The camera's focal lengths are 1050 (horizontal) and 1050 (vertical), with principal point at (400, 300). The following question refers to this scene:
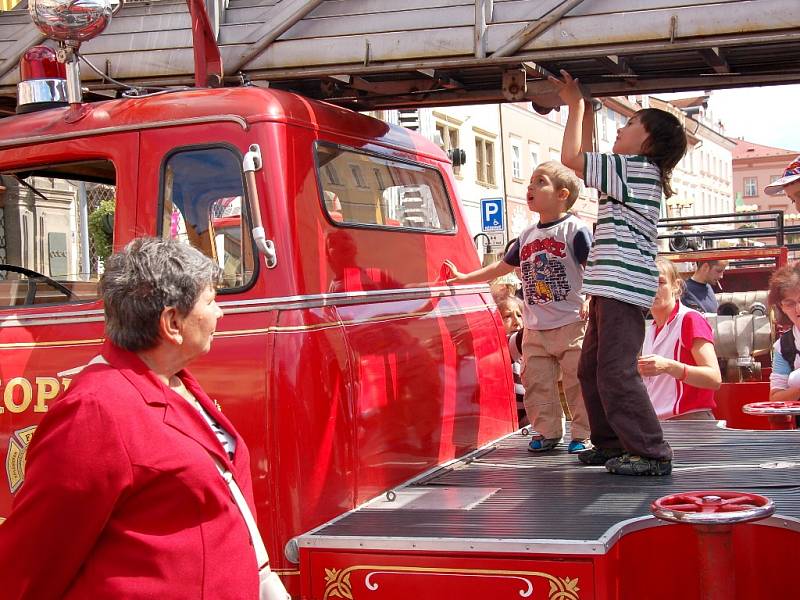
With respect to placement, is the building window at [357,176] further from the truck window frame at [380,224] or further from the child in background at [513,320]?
the child in background at [513,320]

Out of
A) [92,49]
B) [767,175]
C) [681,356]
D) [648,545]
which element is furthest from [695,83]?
[767,175]

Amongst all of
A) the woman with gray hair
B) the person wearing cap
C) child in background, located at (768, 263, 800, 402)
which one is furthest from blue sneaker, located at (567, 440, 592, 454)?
the woman with gray hair

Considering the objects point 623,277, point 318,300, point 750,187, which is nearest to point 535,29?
point 623,277

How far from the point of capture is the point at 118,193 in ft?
12.2

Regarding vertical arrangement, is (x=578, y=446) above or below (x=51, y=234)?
below

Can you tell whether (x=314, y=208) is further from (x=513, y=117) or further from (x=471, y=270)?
(x=513, y=117)

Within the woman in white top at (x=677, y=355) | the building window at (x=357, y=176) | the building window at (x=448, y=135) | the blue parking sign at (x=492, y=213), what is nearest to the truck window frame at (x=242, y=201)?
the building window at (x=357, y=176)

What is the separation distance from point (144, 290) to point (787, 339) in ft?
12.6

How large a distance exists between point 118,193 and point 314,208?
27.6 inches

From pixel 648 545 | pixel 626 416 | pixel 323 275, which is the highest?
pixel 323 275

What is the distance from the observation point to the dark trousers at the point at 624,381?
3795 millimetres

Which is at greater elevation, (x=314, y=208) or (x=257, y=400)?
(x=314, y=208)

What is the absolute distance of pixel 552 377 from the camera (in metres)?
4.83

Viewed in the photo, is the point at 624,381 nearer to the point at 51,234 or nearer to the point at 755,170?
the point at 51,234
